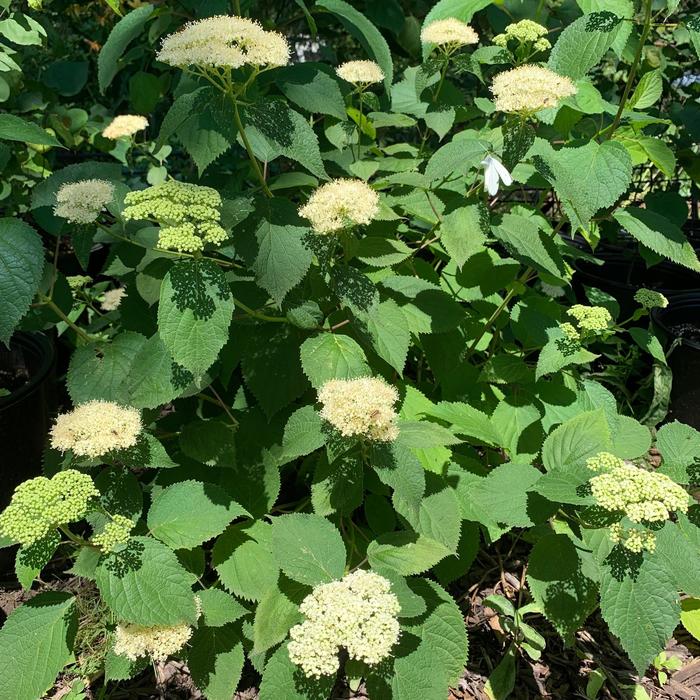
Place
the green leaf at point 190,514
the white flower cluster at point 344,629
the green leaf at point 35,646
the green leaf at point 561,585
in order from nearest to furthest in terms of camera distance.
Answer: the white flower cluster at point 344,629 → the green leaf at point 35,646 → the green leaf at point 190,514 → the green leaf at point 561,585

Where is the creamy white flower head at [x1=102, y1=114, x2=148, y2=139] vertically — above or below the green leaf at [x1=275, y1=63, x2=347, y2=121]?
A: below

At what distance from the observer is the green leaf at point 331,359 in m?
1.33

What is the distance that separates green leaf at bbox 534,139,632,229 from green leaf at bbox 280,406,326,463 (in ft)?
2.30

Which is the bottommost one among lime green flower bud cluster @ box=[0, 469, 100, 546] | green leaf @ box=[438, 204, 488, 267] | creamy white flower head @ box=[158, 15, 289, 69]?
lime green flower bud cluster @ box=[0, 469, 100, 546]

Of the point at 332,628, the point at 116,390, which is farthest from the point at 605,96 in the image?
the point at 332,628

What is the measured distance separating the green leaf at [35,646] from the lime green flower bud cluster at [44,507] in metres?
0.20

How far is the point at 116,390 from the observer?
1383 millimetres

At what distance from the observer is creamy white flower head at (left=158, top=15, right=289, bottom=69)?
114 centimetres

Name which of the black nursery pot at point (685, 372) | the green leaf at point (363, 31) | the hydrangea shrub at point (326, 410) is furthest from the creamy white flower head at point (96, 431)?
the black nursery pot at point (685, 372)

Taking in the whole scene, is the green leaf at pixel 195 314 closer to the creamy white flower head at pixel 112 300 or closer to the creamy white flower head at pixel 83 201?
the creamy white flower head at pixel 83 201

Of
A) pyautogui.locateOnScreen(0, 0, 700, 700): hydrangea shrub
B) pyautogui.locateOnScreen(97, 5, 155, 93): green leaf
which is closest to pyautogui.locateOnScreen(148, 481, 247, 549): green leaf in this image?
pyautogui.locateOnScreen(0, 0, 700, 700): hydrangea shrub

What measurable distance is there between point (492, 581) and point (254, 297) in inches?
45.0

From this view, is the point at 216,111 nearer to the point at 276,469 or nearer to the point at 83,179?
the point at 83,179

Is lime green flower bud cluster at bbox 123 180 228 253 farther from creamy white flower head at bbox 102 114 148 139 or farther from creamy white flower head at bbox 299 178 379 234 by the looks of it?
creamy white flower head at bbox 102 114 148 139
